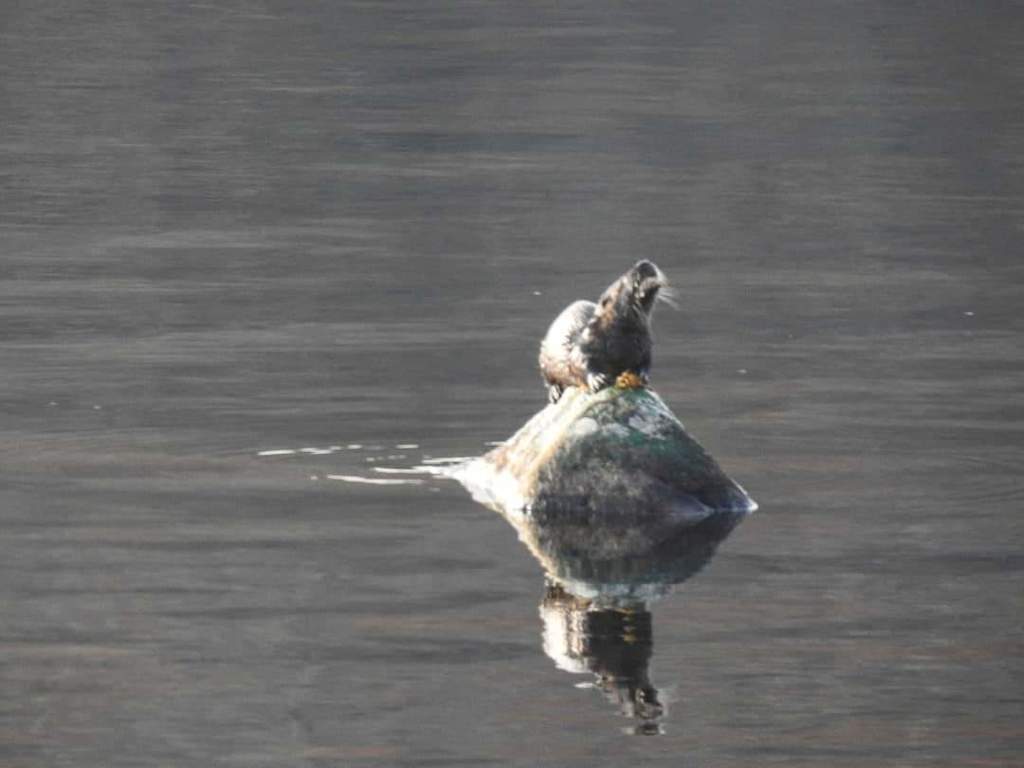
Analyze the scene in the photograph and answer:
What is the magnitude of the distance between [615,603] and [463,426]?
11.9ft

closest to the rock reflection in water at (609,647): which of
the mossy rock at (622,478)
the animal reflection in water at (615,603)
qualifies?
the animal reflection in water at (615,603)

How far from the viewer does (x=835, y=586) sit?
11023 millimetres

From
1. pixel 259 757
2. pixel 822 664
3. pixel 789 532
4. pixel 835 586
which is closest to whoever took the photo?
pixel 259 757

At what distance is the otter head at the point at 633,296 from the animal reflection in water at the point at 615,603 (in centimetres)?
90

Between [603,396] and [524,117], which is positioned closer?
[603,396]

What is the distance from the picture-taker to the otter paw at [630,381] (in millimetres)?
12539

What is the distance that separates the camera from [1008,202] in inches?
1060

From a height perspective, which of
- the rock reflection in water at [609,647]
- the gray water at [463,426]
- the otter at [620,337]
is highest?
the otter at [620,337]

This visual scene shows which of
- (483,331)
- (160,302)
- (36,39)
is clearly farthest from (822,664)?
(36,39)

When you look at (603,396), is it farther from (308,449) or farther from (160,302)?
(160,302)

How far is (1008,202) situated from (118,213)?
691 cm

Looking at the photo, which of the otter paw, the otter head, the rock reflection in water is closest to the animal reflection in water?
the rock reflection in water

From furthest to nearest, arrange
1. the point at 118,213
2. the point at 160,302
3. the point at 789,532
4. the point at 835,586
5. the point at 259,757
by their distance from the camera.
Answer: the point at 118,213, the point at 160,302, the point at 789,532, the point at 835,586, the point at 259,757

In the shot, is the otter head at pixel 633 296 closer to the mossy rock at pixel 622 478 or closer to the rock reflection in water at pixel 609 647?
the mossy rock at pixel 622 478
